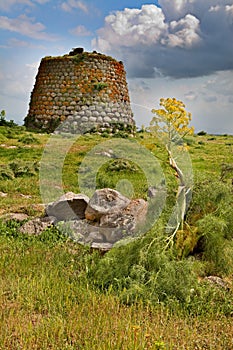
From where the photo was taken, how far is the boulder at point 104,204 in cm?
792

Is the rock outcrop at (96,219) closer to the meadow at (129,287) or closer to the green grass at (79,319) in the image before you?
the meadow at (129,287)

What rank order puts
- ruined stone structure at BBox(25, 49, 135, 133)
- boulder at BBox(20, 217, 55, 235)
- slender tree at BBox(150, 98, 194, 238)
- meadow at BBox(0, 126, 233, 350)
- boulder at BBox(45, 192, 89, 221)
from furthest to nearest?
1. ruined stone structure at BBox(25, 49, 135, 133)
2. boulder at BBox(45, 192, 89, 221)
3. boulder at BBox(20, 217, 55, 235)
4. slender tree at BBox(150, 98, 194, 238)
5. meadow at BBox(0, 126, 233, 350)

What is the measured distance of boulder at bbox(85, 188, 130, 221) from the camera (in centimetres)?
792

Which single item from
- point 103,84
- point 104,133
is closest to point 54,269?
point 104,133

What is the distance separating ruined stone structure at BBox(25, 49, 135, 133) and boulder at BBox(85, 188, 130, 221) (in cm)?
1576

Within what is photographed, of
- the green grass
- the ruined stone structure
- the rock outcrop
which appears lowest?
the green grass

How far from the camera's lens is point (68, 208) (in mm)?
8633

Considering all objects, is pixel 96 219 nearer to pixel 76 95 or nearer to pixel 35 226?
pixel 35 226

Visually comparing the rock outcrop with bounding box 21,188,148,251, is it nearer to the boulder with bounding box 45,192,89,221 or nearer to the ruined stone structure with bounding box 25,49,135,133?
A: the boulder with bounding box 45,192,89,221

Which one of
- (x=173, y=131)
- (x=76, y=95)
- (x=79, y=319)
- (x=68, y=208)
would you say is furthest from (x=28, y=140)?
(x=79, y=319)

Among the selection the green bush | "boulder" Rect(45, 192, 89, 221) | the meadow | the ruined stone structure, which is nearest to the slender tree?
the meadow

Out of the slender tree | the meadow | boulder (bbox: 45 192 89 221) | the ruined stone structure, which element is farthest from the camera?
the ruined stone structure

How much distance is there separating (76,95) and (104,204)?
17092 millimetres

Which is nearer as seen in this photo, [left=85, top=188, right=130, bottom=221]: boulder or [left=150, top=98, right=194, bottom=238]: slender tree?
[left=150, top=98, right=194, bottom=238]: slender tree
